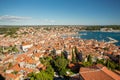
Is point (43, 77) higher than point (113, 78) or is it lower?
lower

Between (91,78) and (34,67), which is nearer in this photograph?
(91,78)

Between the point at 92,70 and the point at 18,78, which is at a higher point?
the point at 92,70

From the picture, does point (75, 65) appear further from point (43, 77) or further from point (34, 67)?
point (43, 77)

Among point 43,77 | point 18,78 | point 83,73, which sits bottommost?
point 18,78

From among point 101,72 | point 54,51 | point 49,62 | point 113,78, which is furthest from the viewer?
point 54,51

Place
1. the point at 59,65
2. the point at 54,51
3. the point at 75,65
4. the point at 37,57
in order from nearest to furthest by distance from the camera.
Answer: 1. the point at 59,65
2. the point at 75,65
3. the point at 37,57
4. the point at 54,51

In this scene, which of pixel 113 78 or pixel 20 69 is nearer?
pixel 113 78

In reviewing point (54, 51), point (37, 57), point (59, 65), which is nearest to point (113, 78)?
point (59, 65)

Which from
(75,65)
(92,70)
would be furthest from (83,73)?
(75,65)

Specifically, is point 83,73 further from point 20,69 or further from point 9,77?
point 20,69
